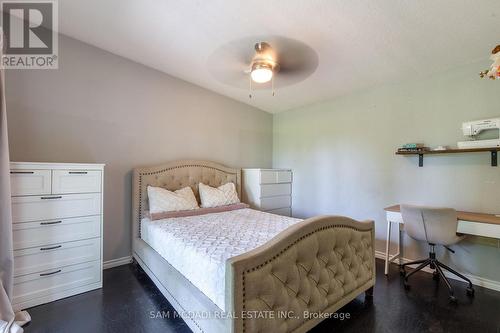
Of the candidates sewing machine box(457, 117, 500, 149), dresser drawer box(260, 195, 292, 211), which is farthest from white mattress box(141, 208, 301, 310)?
sewing machine box(457, 117, 500, 149)

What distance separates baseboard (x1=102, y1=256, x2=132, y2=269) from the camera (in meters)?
2.67

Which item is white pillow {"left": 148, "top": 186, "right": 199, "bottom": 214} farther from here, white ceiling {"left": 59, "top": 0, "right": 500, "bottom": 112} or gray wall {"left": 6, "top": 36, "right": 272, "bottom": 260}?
white ceiling {"left": 59, "top": 0, "right": 500, "bottom": 112}

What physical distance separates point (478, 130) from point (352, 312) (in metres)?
2.14

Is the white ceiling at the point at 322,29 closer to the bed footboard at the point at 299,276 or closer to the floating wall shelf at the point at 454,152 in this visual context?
the floating wall shelf at the point at 454,152

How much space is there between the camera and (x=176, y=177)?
317cm

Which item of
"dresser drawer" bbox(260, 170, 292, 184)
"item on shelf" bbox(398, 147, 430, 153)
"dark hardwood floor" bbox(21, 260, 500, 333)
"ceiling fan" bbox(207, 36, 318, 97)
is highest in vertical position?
"ceiling fan" bbox(207, 36, 318, 97)

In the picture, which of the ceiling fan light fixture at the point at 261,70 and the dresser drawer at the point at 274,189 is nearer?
the ceiling fan light fixture at the point at 261,70

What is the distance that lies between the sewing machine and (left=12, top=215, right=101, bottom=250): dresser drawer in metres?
3.79

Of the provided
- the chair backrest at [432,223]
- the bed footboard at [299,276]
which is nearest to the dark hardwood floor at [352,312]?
the bed footboard at [299,276]

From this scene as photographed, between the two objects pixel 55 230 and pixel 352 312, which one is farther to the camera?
pixel 55 230

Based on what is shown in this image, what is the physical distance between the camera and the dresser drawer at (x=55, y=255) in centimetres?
191

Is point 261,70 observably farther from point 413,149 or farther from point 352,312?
point 352,312

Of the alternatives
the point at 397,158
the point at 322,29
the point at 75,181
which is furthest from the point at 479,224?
the point at 75,181

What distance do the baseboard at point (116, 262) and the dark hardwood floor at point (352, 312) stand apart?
1.14ft
